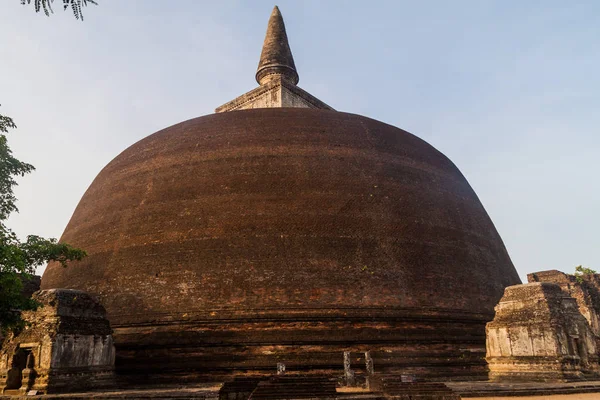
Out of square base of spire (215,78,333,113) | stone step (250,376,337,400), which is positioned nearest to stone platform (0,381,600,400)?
stone step (250,376,337,400)

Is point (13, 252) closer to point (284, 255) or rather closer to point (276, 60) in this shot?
point (284, 255)

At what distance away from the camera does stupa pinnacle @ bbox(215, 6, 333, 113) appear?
2162 cm

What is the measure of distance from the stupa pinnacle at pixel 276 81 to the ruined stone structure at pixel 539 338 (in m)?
13.0

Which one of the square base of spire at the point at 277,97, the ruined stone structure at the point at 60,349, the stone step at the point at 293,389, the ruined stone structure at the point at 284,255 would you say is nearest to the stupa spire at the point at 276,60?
the square base of spire at the point at 277,97

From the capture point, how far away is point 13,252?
8.51m

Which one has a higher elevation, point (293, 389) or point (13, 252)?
point (13, 252)

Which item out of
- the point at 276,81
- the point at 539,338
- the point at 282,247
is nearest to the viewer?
the point at 539,338

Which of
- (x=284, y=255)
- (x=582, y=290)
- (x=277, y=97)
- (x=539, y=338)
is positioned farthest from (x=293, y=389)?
(x=277, y=97)

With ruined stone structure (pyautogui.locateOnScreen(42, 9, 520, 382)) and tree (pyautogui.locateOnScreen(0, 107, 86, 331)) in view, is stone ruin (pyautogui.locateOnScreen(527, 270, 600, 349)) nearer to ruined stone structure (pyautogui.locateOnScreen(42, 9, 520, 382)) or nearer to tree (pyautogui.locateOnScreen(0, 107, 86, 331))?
ruined stone structure (pyautogui.locateOnScreen(42, 9, 520, 382))

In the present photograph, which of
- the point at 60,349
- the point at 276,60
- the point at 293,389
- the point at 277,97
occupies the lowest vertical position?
the point at 293,389

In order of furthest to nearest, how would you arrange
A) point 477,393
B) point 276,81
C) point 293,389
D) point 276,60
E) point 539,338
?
point 276,60 < point 276,81 < point 539,338 < point 477,393 < point 293,389

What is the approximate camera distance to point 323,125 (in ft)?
48.7

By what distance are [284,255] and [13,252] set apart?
219 inches

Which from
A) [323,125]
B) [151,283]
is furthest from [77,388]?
[323,125]
